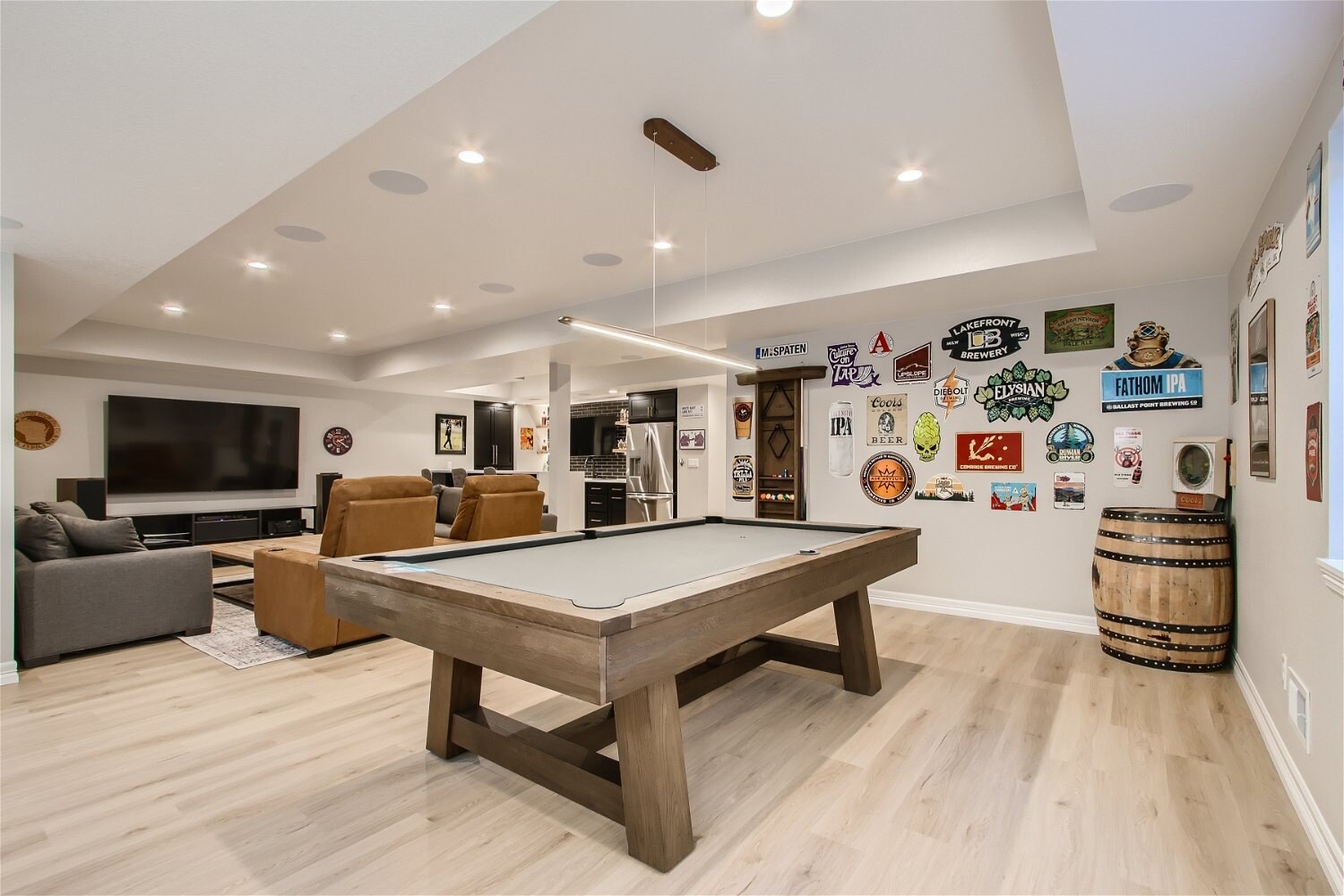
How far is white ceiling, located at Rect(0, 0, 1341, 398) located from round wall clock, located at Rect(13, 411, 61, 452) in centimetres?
233

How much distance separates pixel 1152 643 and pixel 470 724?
11.3 ft

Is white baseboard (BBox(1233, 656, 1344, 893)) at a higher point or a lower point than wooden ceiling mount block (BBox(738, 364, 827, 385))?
lower

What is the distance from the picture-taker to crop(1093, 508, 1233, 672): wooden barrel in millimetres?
3193

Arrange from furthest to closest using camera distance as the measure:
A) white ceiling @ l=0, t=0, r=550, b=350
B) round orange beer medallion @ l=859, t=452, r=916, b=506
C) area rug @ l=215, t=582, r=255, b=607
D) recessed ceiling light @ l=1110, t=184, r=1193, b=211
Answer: area rug @ l=215, t=582, r=255, b=607 < round orange beer medallion @ l=859, t=452, r=916, b=506 < recessed ceiling light @ l=1110, t=184, r=1193, b=211 < white ceiling @ l=0, t=0, r=550, b=350

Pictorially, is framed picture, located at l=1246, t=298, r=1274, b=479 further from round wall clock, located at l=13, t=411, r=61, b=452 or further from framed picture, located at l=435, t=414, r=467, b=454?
round wall clock, located at l=13, t=411, r=61, b=452

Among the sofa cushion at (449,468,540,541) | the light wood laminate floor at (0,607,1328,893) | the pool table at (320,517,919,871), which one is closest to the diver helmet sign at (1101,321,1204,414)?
the light wood laminate floor at (0,607,1328,893)

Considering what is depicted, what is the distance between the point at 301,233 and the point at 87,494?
4853 millimetres

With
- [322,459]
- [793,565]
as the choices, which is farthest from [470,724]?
[322,459]

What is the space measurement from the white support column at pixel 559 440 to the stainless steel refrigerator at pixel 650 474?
1968 mm

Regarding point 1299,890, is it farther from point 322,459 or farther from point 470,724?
point 322,459

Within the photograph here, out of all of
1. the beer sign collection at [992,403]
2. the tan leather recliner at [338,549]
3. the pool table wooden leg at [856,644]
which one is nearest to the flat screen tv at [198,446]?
the tan leather recliner at [338,549]

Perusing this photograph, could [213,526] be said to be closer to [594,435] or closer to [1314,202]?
[594,435]

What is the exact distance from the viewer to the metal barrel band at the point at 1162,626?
322cm

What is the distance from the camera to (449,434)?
1053 cm
